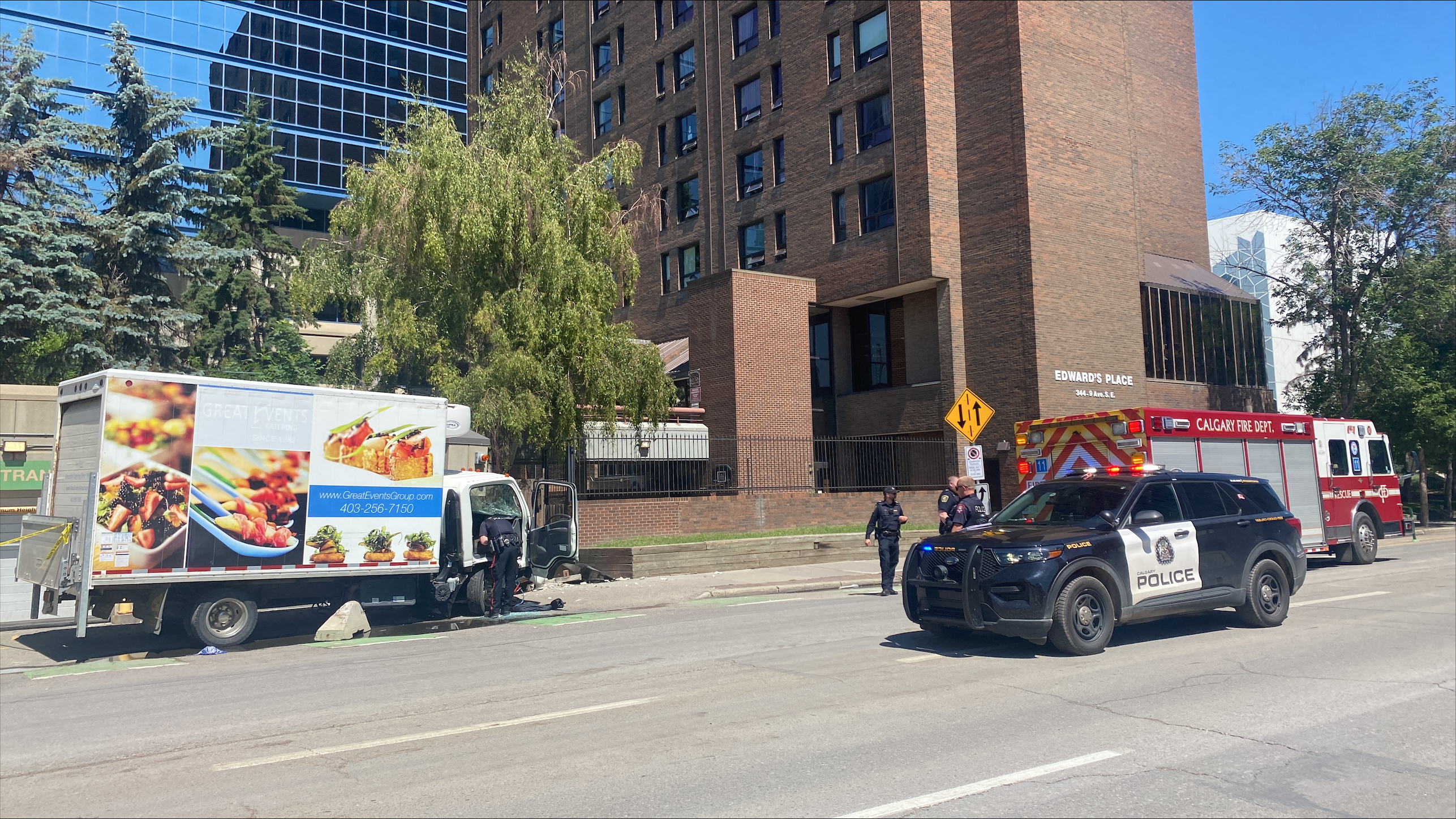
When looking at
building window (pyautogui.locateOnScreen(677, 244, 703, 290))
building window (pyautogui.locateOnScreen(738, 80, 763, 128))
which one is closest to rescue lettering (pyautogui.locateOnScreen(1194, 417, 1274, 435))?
building window (pyautogui.locateOnScreen(738, 80, 763, 128))

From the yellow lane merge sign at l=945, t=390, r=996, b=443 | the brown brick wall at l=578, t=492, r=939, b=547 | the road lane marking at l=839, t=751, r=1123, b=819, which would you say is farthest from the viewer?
the brown brick wall at l=578, t=492, r=939, b=547

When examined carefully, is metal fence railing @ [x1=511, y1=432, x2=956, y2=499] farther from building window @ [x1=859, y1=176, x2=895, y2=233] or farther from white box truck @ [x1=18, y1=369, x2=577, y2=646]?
building window @ [x1=859, y1=176, x2=895, y2=233]

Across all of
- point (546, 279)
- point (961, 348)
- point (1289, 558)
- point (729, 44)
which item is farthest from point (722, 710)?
point (729, 44)

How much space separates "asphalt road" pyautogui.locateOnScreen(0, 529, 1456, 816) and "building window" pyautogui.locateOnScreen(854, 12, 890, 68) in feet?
77.4

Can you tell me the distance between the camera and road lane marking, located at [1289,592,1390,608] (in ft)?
42.3

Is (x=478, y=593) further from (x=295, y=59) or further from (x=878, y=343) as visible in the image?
(x=295, y=59)

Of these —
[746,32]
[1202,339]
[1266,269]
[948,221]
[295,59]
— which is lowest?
[1202,339]

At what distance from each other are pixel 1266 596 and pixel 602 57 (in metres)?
37.9

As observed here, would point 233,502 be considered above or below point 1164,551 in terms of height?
above

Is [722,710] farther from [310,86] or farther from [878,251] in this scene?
[310,86]

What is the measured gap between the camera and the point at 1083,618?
9.23 m

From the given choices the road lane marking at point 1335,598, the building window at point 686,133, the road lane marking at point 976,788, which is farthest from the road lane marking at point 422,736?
the building window at point 686,133

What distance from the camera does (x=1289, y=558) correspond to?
433 inches

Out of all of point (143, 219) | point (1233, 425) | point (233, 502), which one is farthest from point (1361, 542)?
point (143, 219)
